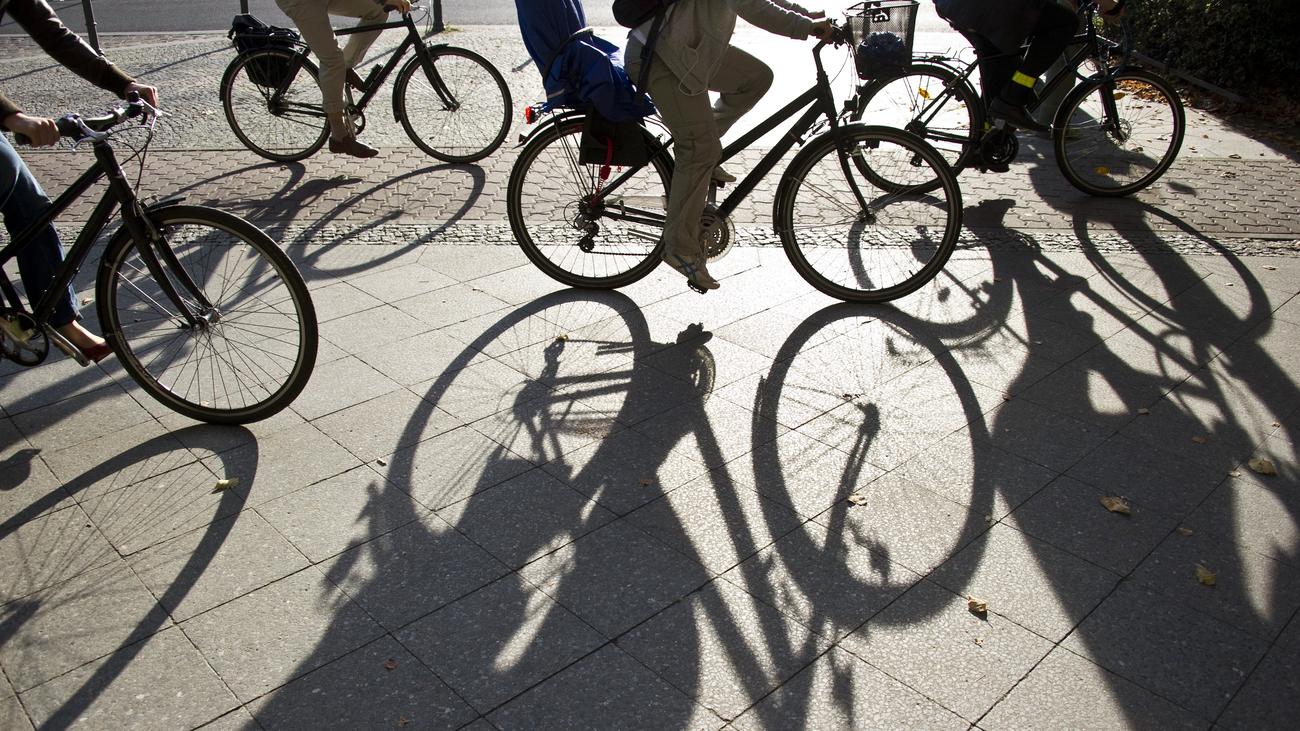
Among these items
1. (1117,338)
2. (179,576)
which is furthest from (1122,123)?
(179,576)

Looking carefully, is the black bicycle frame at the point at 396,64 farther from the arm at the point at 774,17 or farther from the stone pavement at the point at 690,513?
the arm at the point at 774,17

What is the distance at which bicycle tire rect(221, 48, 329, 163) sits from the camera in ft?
25.4

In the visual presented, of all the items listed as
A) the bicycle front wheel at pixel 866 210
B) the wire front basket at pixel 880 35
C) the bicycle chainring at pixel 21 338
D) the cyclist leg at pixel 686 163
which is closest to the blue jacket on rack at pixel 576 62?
the cyclist leg at pixel 686 163

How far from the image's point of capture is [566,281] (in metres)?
5.59

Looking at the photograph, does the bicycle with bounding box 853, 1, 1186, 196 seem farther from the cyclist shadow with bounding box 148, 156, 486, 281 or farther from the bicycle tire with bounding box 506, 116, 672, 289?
the cyclist shadow with bounding box 148, 156, 486, 281

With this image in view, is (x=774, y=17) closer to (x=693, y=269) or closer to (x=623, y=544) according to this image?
(x=693, y=269)

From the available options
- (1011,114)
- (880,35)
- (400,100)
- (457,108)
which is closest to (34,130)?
(880,35)

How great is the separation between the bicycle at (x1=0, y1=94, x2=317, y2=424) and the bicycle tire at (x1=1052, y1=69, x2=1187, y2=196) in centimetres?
517

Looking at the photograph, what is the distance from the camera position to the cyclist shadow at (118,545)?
296 cm

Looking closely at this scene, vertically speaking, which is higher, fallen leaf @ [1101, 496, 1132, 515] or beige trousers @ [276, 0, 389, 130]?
fallen leaf @ [1101, 496, 1132, 515]

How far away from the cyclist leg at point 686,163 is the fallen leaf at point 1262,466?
2470 millimetres

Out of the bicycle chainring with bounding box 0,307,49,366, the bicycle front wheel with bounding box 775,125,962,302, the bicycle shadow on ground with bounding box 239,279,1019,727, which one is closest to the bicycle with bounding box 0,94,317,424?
the bicycle chainring with bounding box 0,307,49,366

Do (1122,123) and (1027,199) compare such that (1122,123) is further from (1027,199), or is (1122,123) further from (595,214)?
(595,214)

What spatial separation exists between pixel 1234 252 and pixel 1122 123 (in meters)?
1.40
